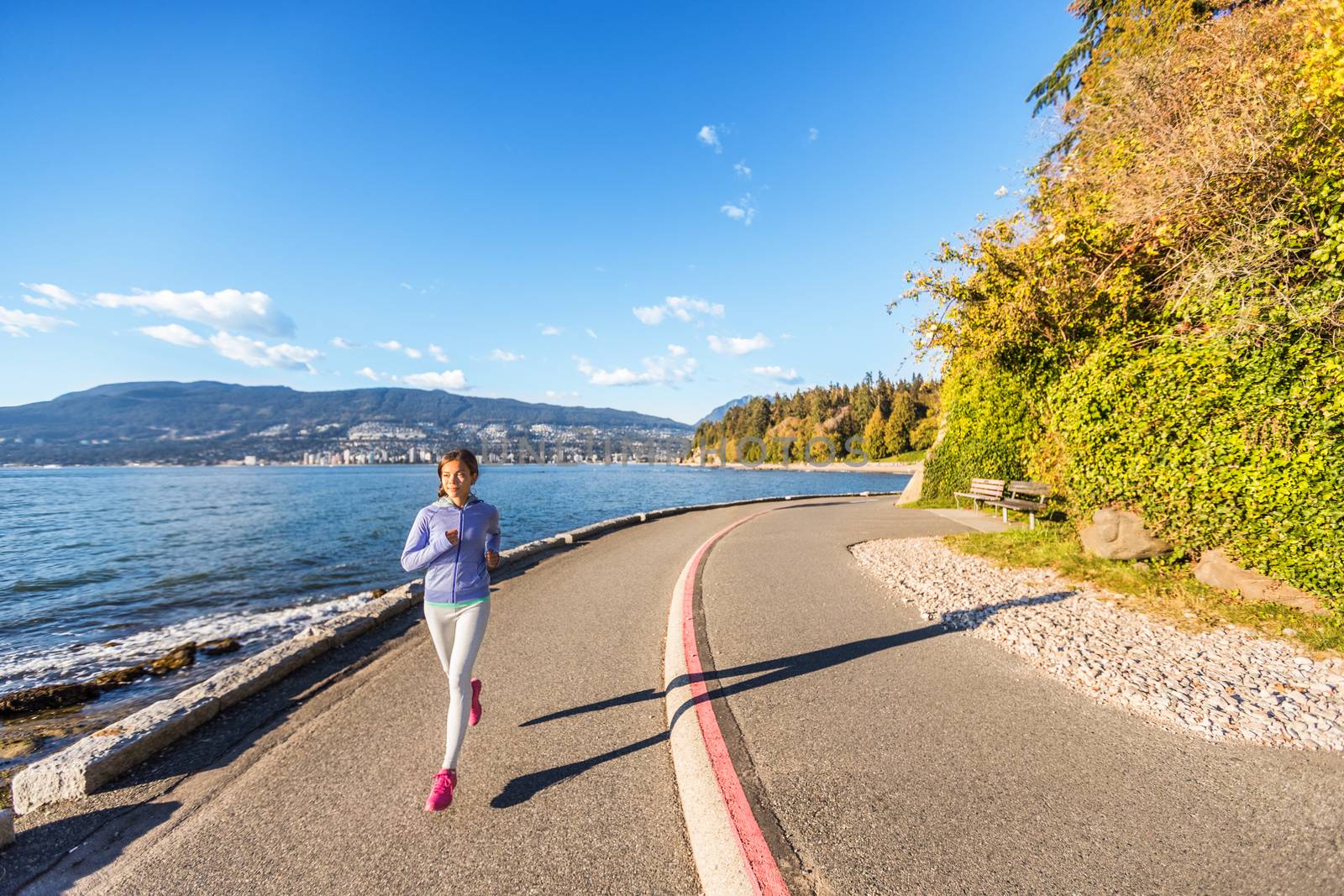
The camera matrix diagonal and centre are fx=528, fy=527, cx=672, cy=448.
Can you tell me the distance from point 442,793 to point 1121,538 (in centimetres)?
883

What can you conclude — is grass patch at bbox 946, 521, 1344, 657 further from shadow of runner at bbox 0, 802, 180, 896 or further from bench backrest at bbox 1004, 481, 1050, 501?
shadow of runner at bbox 0, 802, 180, 896

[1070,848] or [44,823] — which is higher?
[1070,848]

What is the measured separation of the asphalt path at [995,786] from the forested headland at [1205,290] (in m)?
3.54

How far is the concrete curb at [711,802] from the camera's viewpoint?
2.54 m

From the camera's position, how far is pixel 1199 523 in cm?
643

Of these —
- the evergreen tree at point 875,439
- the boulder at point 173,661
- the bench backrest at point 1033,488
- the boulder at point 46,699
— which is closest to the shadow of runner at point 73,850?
the boulder at point 46,699

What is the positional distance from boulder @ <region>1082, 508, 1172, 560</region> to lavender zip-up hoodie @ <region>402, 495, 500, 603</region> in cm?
842

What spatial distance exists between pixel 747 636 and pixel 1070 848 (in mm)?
3557

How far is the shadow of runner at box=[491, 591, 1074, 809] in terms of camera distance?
135 inches

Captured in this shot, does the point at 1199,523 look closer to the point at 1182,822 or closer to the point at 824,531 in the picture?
the point at 1182,822

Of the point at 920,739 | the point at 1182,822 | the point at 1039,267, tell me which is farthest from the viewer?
the point at 1039,267

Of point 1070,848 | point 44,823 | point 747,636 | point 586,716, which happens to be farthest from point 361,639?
point 1070,848

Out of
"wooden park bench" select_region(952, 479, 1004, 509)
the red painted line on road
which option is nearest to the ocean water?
the red painted line on road

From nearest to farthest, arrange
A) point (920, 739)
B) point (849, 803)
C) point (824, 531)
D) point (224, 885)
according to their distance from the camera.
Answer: point (224, 885)
point (849, 803)
point (920, 739)
point (824, 531)
